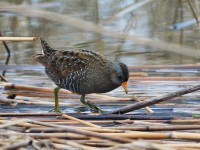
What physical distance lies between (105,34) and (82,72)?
2.48 metres

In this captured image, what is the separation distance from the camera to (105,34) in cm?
869

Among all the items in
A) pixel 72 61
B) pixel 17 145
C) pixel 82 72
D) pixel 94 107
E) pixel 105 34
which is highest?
pixel 105 34

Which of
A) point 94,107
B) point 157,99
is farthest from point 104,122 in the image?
point 94,107

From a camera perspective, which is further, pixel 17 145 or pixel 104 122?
pixel 104 122

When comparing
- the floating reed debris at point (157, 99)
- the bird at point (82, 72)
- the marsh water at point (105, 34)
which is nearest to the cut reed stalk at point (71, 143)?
the floating reed debris at point (157, 99)

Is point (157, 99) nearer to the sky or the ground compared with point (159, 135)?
nearer to the sky

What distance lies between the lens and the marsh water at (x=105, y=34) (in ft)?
28.1

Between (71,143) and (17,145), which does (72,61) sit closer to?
(71,143)

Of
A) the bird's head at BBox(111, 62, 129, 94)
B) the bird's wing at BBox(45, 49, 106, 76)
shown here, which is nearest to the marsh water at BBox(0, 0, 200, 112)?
the bird's wing at BBox(45, 49, 106, 76)

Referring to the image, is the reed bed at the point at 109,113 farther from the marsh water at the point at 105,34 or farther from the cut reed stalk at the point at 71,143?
the marsh water at the point at 105,34

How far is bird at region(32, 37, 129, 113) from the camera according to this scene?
6188 millimetres

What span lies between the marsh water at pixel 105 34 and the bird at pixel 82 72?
42.7 inches

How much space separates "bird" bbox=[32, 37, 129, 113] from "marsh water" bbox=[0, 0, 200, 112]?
3.56 ft

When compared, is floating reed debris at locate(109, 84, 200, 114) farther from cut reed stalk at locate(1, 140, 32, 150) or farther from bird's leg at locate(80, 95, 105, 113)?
cut reed stalk at locate(1, 140, 32, 150)
